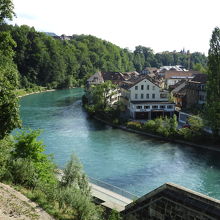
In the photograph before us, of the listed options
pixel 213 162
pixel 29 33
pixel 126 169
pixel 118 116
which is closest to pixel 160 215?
pixel 126 169

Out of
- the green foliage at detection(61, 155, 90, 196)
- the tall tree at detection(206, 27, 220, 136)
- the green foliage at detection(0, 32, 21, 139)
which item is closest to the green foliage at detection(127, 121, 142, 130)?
the tall tree at detection(206, 27, 220, 136)

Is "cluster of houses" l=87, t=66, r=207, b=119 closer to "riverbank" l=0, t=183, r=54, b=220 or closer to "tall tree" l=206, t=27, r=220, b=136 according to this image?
"tall tree" l=206, t=27, r=220, b=136

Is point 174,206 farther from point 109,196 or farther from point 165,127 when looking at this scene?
point 165,127

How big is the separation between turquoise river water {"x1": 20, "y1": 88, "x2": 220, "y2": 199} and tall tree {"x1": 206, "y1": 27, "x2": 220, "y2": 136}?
127 inches

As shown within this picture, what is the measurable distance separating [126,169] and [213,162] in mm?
7555

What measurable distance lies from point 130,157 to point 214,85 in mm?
11452

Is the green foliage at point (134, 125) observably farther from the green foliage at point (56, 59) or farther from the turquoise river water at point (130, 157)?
the green foliage at point (56, 59)

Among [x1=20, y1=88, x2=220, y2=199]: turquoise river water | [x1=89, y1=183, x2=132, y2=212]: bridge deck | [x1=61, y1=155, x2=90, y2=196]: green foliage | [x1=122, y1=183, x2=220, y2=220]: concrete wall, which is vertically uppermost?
[x1=122, y1=183, x2=220, y2=220]: concrete wall

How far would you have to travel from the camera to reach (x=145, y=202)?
9.45 metres

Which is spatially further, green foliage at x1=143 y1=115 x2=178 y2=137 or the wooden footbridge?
green foliage at x1=143 y1=115 x2=178 y2=137

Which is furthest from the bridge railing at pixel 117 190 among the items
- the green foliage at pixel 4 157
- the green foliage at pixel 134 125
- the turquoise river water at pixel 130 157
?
the green foliage at pixel 134 125

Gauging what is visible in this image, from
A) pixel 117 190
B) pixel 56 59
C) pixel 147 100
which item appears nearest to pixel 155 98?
pixel 147 100

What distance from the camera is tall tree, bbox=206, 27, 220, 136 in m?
28.4

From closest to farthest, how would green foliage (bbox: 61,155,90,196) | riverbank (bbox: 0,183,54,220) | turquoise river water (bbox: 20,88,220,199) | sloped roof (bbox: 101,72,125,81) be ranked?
riverbank (bbox: 0,183,54,220) → green foliage (bbox: 61,155,90,196) → turquoise river water (bbox: 20,88,220,199) → sloped roof (bbox: 101,72,125,81)
